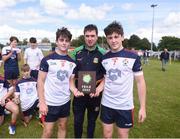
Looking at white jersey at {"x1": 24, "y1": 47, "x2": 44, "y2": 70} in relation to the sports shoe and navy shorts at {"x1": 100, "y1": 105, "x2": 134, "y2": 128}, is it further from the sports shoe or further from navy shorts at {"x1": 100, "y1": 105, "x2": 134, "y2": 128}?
navy shorts at {"x1": 100, "y1": 105, "x2": 134, "y2": 128}

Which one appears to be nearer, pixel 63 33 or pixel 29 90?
pixel 63 33

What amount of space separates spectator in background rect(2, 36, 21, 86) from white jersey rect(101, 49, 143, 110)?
5.27m

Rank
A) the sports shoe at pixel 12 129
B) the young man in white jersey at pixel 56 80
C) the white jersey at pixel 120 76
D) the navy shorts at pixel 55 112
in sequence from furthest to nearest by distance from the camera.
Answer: the sports shoe at pixel 12 129
the navy shorts at pixel 55 112
the young man in white jersey at pixel 56 80
the white jersey at pixel 120 76

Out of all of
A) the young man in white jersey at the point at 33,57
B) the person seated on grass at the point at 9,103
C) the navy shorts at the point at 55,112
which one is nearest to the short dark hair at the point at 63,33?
the navy shorts at the point at 55,112

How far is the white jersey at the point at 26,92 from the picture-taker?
6.25 metres

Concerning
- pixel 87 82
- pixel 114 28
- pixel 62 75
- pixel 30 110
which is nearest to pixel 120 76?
pixel 87 82

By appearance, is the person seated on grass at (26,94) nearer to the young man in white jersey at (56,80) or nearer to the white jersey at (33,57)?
the young man in white jersey at (56,80)

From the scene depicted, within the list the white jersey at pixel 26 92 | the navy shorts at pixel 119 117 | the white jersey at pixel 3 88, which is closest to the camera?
the navy shorts at pixel 119 117

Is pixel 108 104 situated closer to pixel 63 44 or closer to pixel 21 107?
pixel 63 44

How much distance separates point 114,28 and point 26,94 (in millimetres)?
3238

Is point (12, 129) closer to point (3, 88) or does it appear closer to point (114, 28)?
point (3, 88)

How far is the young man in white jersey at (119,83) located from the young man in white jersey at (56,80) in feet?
1.87

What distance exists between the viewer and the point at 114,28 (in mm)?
3846

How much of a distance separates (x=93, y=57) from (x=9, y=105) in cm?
255
